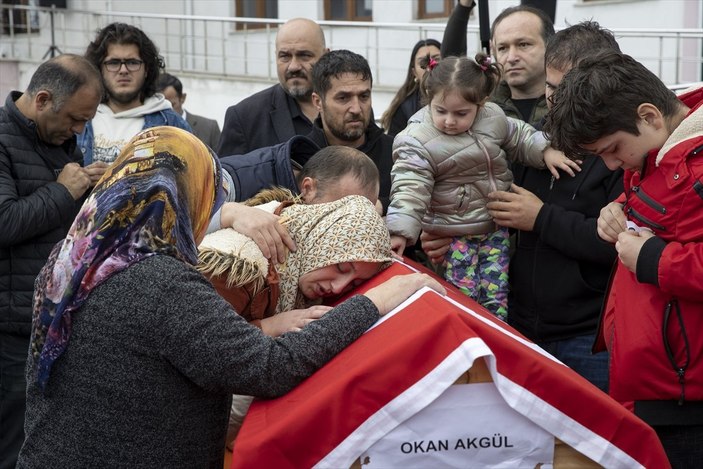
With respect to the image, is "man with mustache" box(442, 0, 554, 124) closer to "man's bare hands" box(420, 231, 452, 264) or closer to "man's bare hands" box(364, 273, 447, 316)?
"man's bare hands" box(420, 231, 452, 264)

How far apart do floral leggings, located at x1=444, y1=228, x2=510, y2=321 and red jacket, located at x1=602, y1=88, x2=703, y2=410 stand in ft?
3.51

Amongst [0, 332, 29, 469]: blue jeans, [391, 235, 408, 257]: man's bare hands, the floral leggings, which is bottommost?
[0, 332, 29, 469]: blue jeans

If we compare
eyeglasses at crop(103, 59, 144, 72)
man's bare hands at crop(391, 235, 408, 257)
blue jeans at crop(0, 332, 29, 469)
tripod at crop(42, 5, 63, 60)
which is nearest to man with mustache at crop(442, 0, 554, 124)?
man's bare hands at crop(391, 235, 408, 257)

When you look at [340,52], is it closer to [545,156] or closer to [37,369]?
[545,156]

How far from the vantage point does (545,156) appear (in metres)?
3.71

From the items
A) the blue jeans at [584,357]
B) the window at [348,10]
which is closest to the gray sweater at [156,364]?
the blue jeans at [584,357]

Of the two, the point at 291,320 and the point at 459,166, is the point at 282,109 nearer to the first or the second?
the point at 459,166

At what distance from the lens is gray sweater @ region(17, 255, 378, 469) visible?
216 centimetres

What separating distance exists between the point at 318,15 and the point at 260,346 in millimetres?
14661

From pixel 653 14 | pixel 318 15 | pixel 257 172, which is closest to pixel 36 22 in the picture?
pixel 318 15

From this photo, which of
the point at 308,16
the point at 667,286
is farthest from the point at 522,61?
the point at 308,16

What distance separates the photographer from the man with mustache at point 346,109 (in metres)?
4.30

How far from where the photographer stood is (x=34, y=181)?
4367mm

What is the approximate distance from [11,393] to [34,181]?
980mm
